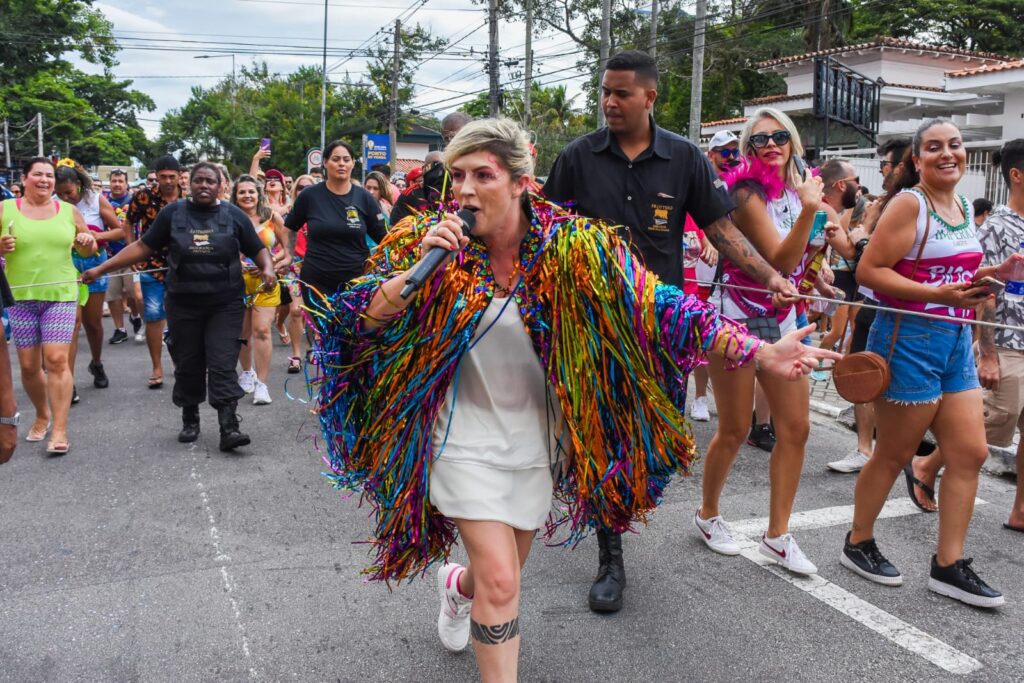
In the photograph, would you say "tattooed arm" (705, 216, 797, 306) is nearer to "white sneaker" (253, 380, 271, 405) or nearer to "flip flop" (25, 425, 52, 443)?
"white sneaker" (253, 380, 271, 405)

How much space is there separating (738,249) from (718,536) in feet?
4.55

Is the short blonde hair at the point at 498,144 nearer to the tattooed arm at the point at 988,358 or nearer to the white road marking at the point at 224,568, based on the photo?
the white road marking at the point at 224,568

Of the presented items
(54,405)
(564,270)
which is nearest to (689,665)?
(564,270)

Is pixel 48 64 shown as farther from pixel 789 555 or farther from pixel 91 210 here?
pixel 789 555

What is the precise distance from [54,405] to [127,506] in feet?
5.23

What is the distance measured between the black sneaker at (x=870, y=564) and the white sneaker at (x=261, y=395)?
4.92m

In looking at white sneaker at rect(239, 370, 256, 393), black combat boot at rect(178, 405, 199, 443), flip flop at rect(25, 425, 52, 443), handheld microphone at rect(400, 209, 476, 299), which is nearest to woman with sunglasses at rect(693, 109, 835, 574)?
handheld microphone at rect(400, 209, 476, 299)

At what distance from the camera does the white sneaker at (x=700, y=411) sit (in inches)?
269

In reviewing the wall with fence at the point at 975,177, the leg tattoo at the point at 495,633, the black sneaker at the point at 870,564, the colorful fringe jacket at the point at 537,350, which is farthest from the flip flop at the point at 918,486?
the wall with fence at the point at 975,177

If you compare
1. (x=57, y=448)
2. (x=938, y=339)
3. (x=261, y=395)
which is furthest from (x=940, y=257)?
(x=261, y=395)

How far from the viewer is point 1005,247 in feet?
14.3

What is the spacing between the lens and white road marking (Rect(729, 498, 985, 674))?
3178 mm

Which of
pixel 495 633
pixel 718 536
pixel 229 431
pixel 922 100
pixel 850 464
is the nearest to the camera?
pixel 495 633

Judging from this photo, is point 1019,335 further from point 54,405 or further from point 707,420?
point 54,405
